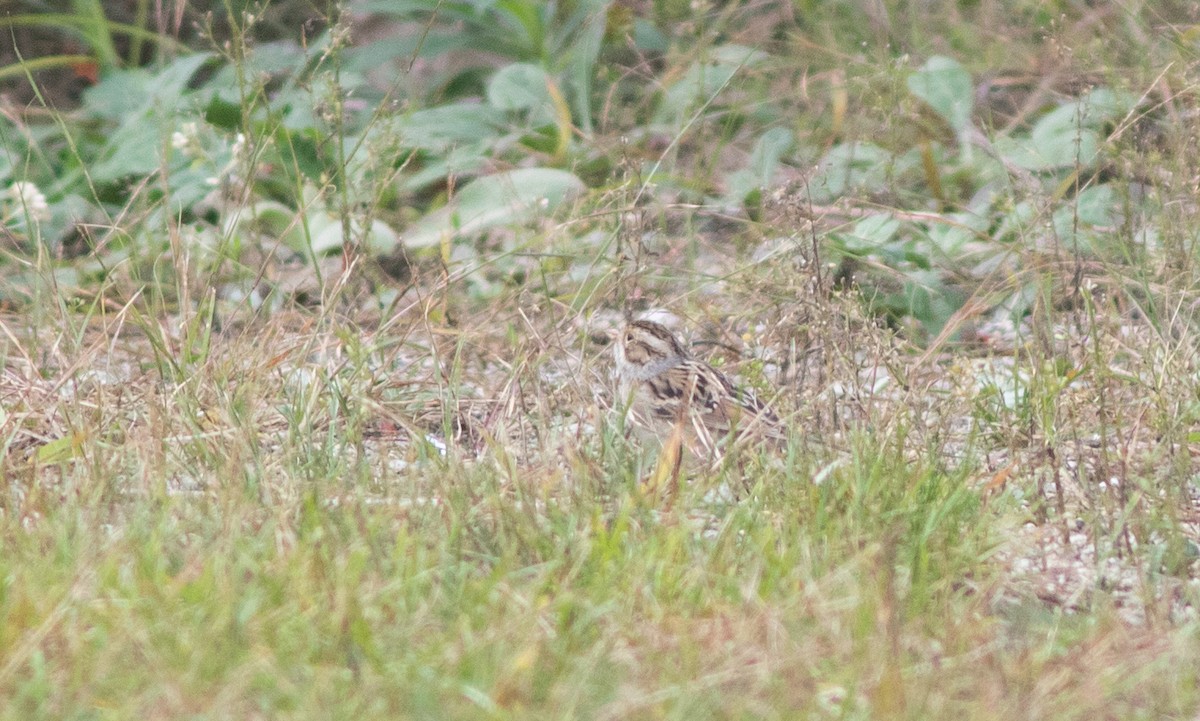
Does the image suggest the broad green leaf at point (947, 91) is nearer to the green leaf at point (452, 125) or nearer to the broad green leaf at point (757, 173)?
the broad green leaf at point (757, 173)

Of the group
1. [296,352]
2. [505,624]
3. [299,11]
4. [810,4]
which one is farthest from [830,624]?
[299,11]

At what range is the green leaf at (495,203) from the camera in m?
6.20

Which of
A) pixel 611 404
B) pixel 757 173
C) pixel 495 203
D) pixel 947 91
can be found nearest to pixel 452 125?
pixel 495 203

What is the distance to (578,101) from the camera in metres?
7.41

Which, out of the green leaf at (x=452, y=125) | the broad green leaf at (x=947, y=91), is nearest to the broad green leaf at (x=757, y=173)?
the broad green leaf at (x=947, y=91)

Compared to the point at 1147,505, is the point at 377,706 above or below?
above

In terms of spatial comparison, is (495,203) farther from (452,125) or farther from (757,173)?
(757,173)

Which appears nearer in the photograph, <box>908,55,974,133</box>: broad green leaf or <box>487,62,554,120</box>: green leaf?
<box>908,55,974,133</box>: broad green leaf

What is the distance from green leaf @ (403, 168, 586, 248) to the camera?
6.20 m

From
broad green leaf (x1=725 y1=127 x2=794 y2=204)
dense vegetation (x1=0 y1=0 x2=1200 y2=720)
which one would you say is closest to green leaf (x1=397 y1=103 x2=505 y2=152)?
dense vegetation (x1=0 y1=0 x2=1200 y2=720)

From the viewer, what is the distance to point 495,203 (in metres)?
6.41

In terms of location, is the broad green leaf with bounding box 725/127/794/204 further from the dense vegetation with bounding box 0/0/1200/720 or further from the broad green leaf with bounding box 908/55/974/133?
the broad green leaf with bounding box 908/55/974/133

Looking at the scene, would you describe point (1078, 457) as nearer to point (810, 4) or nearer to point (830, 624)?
point (830, 624)

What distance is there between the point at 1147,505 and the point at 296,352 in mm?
2369
